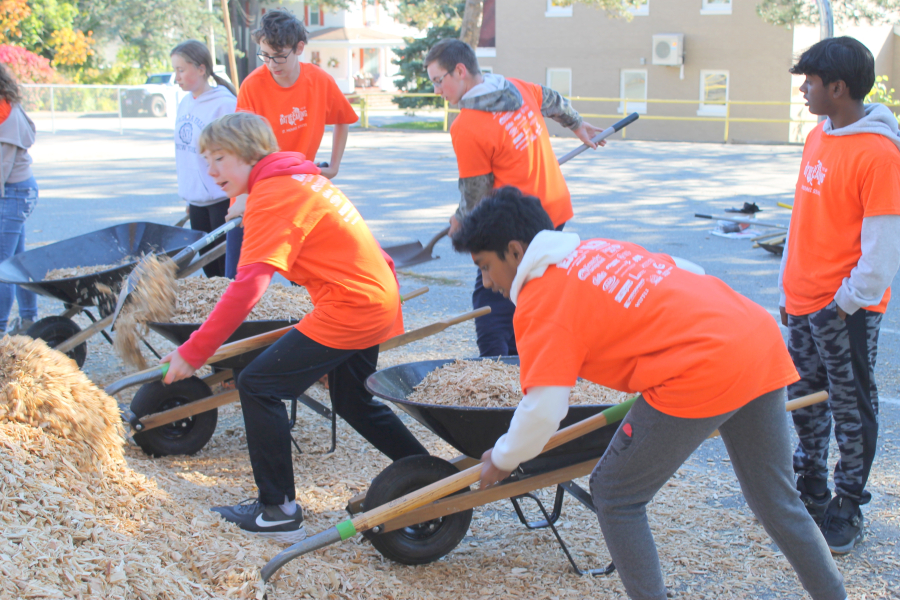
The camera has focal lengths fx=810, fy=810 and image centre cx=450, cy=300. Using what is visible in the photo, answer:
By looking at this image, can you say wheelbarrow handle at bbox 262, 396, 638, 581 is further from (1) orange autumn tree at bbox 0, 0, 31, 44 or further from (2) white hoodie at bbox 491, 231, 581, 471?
(1) orange autumn tree at bbox 0, 0, 31, 44

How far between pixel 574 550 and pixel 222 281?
2159 mm

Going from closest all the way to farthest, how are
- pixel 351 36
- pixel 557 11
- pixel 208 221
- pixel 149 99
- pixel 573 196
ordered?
1. pixel 208 221
2. pixel 573 196
3. pixel 557 11
4. pixel 149 99
5. pixel 351 36

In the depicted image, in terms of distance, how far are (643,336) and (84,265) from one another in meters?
3.70

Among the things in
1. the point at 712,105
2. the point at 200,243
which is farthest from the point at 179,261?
the point at 712,105

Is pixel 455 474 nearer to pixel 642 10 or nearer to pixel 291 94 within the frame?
pixel 291 94

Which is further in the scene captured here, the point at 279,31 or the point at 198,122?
the point at 198,122

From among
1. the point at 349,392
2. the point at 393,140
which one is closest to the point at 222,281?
the point at 349,392

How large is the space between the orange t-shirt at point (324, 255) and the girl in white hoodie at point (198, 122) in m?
2.12

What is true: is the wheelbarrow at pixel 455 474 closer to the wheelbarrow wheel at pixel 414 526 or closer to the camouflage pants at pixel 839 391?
the wheelbarrow wheel at pixel 414 526

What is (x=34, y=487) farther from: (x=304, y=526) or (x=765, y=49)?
(x=765, y=49)

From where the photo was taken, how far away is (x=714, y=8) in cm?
2145

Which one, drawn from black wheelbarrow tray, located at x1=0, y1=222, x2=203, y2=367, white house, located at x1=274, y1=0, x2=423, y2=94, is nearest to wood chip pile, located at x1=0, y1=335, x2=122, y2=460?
black wheelbarrow tray, located at x1=0, y1=222, x2=203, y2=367

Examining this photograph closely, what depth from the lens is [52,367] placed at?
2.80 metres

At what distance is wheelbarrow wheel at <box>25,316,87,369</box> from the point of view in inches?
176
